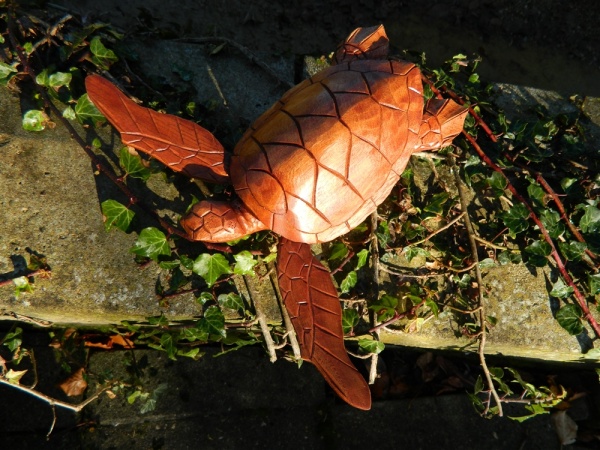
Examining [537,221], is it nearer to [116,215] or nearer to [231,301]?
[231,301]

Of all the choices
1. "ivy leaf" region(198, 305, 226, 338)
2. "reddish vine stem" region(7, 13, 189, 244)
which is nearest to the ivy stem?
"ivy leaf" region(198, 305, 226, 338)

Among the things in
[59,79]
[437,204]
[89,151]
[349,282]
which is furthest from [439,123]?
[59,79]

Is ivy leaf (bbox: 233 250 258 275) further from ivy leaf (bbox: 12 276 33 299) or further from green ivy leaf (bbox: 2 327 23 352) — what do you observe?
green ivy leaf (bbox: 2 327 23 352)

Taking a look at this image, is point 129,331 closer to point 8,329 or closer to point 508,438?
point 8,329

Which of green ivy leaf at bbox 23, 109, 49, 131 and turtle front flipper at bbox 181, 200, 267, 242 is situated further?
green ivy leaf at bbox 23, 109, 49, 131

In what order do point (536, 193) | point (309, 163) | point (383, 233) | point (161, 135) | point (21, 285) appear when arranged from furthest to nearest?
point (536, 193) < point (383, 233) < point (21, 285) < point (161, 135) < point (309, 163)

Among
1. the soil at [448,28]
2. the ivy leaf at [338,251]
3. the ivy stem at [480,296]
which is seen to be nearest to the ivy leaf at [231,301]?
the ivy leaf at [338,251]
